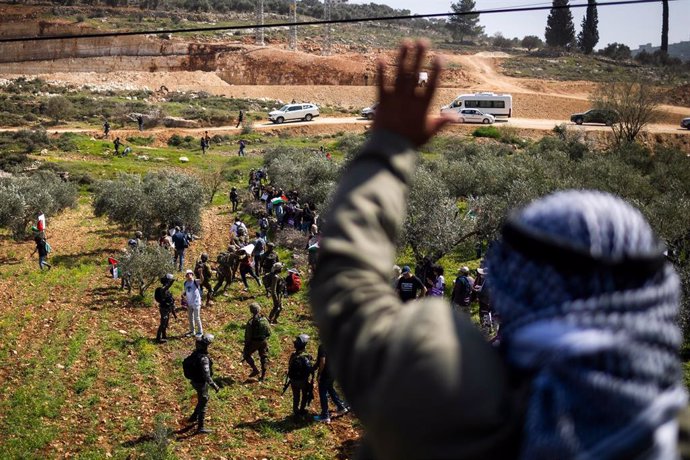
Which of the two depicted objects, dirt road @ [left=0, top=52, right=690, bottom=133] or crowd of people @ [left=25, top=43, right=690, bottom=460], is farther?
dirt road @ [left=0, top=52, right=690, bottom=133]

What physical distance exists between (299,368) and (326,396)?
0.77 metres

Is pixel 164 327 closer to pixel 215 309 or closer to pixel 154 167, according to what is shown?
pixel 215 309

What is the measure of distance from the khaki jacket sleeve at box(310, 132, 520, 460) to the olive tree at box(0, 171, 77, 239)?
2468 centimetres

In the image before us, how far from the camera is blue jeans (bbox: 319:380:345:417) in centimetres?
1161

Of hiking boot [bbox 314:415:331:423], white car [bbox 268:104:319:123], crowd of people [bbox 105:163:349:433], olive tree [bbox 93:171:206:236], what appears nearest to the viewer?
crowd of people [bbox 105:163:349:433]

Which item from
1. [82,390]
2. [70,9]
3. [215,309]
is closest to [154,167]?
[215,309]

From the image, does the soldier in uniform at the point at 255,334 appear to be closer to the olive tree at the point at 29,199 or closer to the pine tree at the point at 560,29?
the olive tree at the point at 29,199

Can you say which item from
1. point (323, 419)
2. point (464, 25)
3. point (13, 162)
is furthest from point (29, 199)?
point (464, 25)

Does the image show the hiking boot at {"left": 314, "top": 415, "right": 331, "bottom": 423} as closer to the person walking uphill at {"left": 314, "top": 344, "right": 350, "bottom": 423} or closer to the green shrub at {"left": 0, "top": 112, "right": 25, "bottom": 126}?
the person walking uphill at {"left": 314, "top": 344, "right": 350, "bottom": 423}

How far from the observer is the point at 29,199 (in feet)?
81.0

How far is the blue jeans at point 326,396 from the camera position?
11.6 meters

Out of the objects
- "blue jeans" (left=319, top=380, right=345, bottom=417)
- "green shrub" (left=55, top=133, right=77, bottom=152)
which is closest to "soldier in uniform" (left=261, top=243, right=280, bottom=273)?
"blue jeans" (left=319, top=380, right=345, bottom=417)

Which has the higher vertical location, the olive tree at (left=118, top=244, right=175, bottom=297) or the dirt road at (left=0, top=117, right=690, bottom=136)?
the dirt road at (left=0, top=117, right=690, bottom=136)

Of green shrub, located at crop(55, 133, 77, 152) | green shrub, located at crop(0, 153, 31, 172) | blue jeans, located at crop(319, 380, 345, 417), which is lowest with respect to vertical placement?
blue jeans, located at crop(319, 380, 345, 417)
